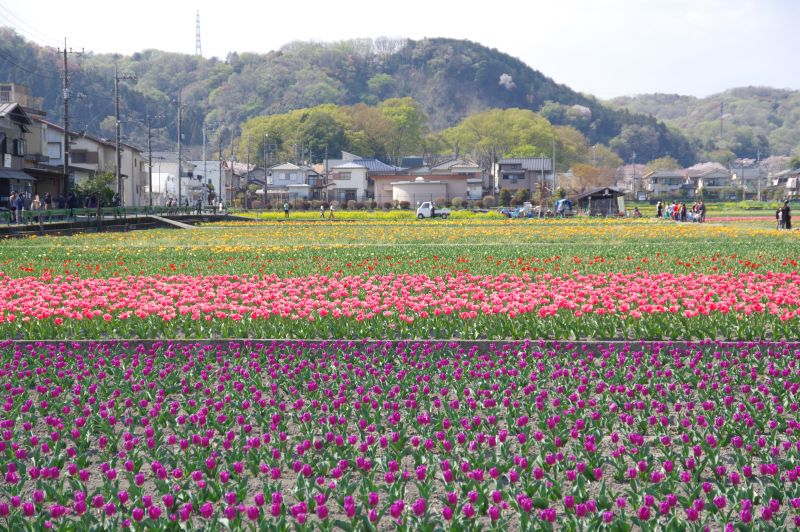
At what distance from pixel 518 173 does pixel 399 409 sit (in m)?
117

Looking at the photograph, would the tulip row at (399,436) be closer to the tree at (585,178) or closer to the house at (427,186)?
the house at (427,186)

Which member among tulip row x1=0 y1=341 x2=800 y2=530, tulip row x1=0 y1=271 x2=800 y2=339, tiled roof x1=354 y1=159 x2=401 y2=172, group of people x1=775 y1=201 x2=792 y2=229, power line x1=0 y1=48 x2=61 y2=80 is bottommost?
tulip row x1=0 y1=341 x2=800 y2=530

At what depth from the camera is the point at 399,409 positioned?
7.68 meters

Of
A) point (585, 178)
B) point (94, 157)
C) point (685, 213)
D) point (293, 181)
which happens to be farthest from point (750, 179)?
point (94, 157)

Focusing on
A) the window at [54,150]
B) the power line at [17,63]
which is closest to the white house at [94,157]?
the window at [54,150]

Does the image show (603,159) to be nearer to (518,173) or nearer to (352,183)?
A: (518,173)

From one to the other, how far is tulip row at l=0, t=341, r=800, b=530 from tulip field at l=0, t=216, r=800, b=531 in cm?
3

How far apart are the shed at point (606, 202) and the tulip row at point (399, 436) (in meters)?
62.8

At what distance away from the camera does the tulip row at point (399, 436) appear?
514 cm

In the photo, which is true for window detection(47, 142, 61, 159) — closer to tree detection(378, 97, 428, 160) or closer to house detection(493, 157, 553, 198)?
house detection(493, 157, 553, 198)

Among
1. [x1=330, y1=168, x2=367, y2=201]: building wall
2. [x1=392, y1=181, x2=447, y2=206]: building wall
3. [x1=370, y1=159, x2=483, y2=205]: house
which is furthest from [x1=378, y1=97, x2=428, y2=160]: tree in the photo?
[x1=392, y1=181, x2=447, y2=206]: building wall

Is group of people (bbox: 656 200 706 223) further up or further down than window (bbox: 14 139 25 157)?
further down

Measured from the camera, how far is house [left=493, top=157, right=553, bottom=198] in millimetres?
122562

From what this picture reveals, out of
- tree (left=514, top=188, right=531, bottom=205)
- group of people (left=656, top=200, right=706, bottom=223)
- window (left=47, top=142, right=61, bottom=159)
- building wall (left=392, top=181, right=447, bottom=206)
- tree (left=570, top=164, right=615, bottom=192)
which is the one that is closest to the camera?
group of people (left=656, top=200, right=706, bottom=223)
